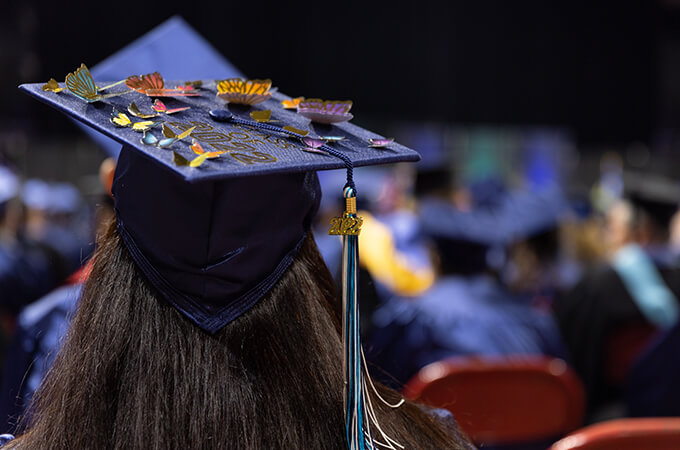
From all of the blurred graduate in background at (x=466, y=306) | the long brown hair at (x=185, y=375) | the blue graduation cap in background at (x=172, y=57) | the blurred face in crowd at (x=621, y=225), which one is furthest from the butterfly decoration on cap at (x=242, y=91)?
the blurred face in crowd at (x=621, y=225)

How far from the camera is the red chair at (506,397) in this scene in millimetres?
1966

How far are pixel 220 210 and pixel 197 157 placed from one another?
11cm

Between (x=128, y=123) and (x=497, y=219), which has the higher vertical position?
(x=128, y=123)

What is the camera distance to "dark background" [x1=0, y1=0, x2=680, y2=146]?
28.5 ft

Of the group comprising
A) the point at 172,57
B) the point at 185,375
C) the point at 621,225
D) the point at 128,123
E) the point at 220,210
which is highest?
the point at 172,57

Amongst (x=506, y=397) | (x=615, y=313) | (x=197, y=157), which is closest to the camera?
(x=197, y=157)

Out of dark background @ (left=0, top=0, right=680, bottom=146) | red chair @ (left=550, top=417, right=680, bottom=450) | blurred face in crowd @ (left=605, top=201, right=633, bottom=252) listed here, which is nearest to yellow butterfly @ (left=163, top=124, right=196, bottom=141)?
red chair @ (left=550, top=417, right=680, bottom=450)

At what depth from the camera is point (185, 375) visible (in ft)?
2.55

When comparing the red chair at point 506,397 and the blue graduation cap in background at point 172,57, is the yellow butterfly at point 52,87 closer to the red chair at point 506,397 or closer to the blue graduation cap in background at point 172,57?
the blue graduation cap in background at point 172,57

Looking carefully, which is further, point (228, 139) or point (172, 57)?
point (172, 57)

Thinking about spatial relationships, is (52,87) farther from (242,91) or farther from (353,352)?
(353,352)

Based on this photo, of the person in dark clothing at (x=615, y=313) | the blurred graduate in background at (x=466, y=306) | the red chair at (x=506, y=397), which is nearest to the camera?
the red chair at (x=506, y=397)

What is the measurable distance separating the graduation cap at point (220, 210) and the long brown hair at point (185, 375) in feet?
0.09

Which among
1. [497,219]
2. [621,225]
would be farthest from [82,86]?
[621,225]
